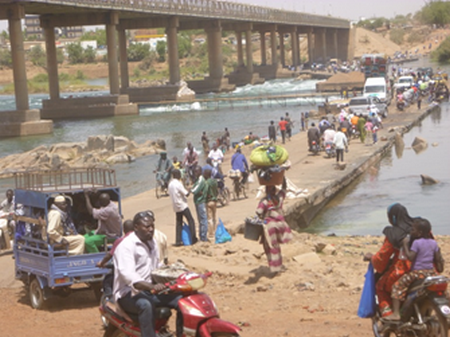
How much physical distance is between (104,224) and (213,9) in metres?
92.2

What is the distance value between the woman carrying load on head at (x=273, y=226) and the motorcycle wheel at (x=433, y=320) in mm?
4152

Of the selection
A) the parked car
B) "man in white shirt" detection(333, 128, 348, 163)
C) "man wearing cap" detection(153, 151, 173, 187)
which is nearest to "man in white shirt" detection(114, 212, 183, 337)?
"man wearing cap" detection(153, 151, 173, 187)

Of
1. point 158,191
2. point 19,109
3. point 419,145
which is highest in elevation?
point 19,109

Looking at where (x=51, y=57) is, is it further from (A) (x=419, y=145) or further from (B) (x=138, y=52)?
(B) (x=138, y=52)

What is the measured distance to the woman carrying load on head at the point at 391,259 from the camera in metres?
7.78

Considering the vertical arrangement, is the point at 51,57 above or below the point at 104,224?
above

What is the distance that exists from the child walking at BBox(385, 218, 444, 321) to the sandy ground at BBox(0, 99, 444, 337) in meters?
1.04

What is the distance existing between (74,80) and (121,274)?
467ft

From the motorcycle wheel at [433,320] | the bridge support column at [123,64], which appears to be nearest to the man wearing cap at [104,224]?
the motorcycle wheel at [433,320]

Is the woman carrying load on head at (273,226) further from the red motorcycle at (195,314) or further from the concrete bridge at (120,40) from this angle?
the concrete bridge at (120,40)

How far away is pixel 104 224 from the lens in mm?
11445

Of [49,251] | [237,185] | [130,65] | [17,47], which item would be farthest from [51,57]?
[130,65]

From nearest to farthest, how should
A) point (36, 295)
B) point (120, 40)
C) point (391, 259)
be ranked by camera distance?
point (391, 259) < point (36, 295) < point (120, 40)

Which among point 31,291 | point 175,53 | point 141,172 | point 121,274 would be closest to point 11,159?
point 141,172
